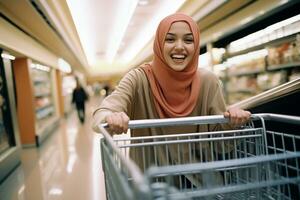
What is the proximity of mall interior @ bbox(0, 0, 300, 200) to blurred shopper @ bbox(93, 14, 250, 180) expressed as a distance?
69cm

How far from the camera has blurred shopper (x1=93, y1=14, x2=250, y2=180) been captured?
58.2 inches

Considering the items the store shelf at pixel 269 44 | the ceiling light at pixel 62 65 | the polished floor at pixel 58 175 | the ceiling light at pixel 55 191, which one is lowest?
the polished floor at pixel 58 175

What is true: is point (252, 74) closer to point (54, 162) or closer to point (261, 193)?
point (54, 162)

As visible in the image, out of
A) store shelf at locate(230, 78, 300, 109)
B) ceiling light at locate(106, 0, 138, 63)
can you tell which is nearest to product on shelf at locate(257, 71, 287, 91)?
store shelf at locate(230, 78, 300, 109)

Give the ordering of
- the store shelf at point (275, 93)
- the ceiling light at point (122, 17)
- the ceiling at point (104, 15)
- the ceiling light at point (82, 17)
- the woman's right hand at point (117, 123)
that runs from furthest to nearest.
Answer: the ceiling light at point (122, 17), the ceiling light at point (82, 17), the ceiling at point (104, 15), the store shelf at point (275, 93), the woman's right hand at point (117, 123)

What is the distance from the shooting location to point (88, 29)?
33.3 ft

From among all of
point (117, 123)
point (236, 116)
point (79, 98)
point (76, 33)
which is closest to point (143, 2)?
point (76, 33)

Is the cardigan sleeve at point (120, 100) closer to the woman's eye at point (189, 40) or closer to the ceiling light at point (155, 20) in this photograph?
the woman's eye at point (189, 40)

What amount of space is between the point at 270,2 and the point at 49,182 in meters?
4.14

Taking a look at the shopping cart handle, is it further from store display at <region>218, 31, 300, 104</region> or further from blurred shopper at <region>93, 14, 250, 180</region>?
store display at <region>218, 31, 300, 104</region>

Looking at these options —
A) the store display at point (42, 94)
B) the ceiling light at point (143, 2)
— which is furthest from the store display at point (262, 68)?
the store display at point (42, 94)

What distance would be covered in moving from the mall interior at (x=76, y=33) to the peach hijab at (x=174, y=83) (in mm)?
775

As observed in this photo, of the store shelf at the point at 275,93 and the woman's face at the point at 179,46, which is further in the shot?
the store shelf at the point at 275,93

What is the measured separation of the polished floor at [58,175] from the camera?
3818 mm
